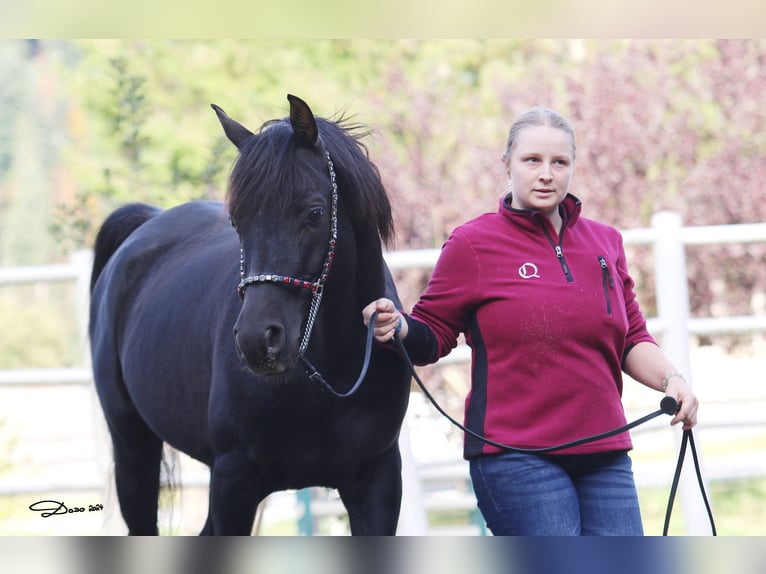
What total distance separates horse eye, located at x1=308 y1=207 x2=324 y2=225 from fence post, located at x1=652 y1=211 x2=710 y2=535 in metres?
2.78

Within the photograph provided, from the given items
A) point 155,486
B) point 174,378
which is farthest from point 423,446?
point 174,378

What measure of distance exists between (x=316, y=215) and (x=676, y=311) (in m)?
2.83

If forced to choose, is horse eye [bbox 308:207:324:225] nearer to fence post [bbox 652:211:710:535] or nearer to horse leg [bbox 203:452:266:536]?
horse leg [bbox 203:452:266:536]

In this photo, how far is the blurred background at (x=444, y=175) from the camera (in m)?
6.15

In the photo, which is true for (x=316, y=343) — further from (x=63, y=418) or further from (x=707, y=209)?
(x=63, y=418)

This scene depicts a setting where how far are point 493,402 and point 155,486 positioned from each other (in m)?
2.10

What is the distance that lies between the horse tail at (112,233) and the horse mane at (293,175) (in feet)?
6.24

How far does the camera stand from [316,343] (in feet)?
9.22

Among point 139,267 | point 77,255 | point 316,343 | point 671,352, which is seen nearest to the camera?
point 316,343

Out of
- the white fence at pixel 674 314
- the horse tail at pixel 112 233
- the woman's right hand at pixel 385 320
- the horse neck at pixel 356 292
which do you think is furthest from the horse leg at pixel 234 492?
the horse tail at pixel 112 233

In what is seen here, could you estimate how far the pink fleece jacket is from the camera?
2.55 metres

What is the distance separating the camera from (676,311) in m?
4.89

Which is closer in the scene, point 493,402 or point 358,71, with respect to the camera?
point 493,402

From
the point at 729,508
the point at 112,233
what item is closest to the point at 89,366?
the point at 112,233
